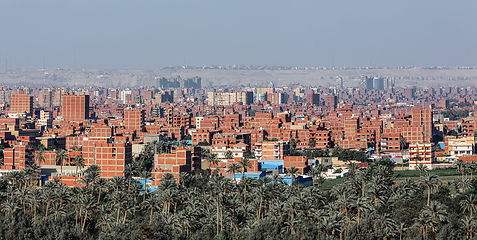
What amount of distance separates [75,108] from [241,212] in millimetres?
133310

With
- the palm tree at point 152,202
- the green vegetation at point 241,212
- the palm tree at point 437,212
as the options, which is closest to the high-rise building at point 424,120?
the green vegetation at point 241,212

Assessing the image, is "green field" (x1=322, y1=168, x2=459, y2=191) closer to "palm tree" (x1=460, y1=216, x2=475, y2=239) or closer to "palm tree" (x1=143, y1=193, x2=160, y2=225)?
"palm tree" (x1=143, y1=193, x2=160, y2=225)

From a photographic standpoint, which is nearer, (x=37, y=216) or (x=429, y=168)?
(x=37, y=216)

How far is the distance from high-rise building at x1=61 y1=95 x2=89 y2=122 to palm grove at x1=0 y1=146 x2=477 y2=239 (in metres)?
119

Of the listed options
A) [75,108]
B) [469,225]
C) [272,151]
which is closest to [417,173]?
[272,151]

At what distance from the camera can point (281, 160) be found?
104m

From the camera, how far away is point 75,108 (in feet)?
627

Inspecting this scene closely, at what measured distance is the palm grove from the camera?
55406 mm

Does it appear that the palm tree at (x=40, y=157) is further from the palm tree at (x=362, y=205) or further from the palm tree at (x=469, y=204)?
the palm tree at (x=469, y=204)

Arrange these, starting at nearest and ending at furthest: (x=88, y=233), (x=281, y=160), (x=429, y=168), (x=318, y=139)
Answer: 1. (x=88, y=233)
2. (x=429, y=168)
3. (x=281, y=160)
4. (x=318, y=139)

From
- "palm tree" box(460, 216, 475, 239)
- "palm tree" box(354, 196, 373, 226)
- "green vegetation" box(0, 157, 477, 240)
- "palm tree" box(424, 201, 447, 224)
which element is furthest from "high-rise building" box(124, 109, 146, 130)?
"palm tree" box(460, 216, 475, 239)

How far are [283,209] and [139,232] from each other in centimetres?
928

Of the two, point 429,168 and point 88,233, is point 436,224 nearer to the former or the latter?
point 88,233

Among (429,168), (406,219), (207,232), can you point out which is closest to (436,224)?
(406,219)
